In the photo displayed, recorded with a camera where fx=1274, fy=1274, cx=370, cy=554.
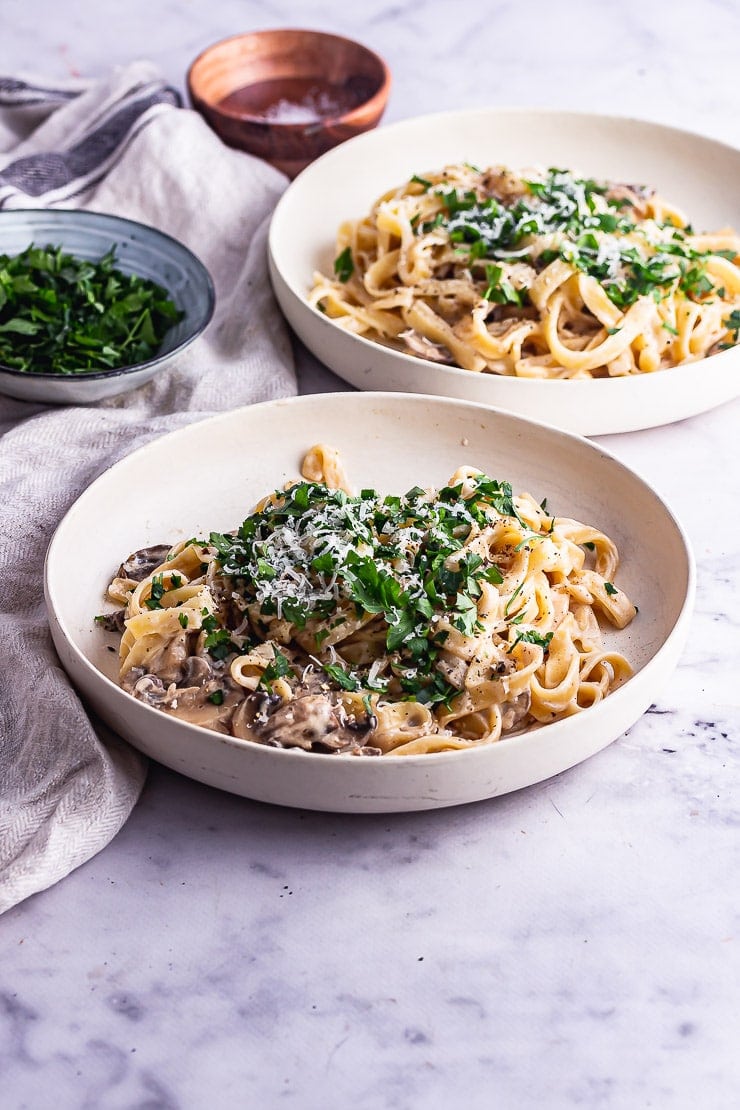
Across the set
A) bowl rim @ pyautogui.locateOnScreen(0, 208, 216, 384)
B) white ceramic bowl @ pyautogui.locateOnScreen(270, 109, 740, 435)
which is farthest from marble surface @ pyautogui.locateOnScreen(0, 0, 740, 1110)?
bowl rim @ pyautogui.locateOnScreen(0, 208, 216, 384)

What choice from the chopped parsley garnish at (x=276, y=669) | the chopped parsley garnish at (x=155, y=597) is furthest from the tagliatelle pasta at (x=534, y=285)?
the chopped parsley garnish at (x=276, y=669)

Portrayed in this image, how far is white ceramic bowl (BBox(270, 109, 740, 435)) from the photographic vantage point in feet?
12.7

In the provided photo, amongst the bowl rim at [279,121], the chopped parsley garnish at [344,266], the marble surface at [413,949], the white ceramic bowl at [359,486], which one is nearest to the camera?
the marble surface at [413,949]

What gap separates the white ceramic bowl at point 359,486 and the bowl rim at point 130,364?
0.43 m

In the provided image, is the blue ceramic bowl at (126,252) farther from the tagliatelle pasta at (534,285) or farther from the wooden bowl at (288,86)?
the wooden bowl at (288,86)

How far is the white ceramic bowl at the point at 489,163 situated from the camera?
388 cm

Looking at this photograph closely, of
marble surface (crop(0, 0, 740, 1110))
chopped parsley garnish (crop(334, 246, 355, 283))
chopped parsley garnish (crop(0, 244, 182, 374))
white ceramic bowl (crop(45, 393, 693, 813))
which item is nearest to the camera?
marble surface (crop(0, 0, 740, 1110))

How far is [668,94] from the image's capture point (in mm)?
6180

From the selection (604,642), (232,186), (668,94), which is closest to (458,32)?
(668,94)

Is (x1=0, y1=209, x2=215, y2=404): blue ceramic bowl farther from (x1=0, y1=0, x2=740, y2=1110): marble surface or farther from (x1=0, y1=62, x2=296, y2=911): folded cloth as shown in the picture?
(x1=0, y1=0, x2=740, y2=1110): marble surface

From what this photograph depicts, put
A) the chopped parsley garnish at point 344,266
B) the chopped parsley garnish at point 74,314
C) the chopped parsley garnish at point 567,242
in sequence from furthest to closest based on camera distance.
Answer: the chopped parsley garnish at point 344,266 < the chopped parsley garnish at point 567,242 < the chopped parsley garnish at point 74,314

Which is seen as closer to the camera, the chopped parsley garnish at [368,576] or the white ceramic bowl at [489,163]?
the chopped parsley garnish at [368,576]

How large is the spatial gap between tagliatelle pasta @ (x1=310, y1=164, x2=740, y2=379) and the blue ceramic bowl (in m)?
0.41

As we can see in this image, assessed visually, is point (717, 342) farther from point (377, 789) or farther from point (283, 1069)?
point (283, 1069)
